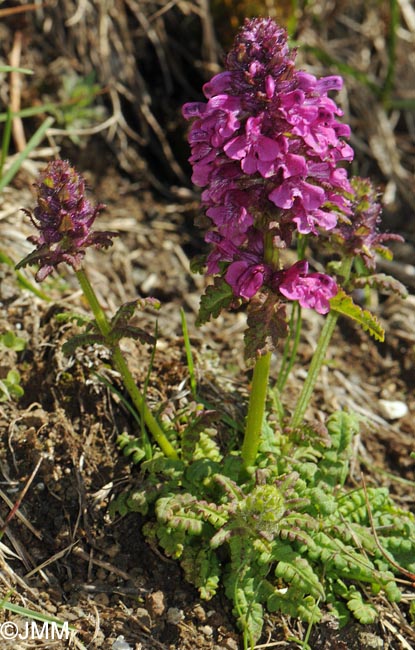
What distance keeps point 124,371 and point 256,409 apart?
21.6 inches

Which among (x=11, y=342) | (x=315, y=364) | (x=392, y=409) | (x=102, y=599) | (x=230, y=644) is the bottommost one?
(x=392, y=409)

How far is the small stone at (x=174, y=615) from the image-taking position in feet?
9.57

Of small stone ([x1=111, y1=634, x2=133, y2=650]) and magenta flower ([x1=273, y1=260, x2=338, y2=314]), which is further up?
magenta flower ([x1=273, y1=260, x2=338, y2=314])

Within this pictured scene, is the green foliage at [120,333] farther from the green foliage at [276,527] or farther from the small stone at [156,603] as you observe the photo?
the small stone at [156,603]

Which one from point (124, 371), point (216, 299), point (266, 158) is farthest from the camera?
point (124, 371)

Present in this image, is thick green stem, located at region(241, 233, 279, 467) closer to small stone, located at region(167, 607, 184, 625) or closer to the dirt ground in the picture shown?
the dirt ground

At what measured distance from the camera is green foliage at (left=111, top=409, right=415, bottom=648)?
2820mm

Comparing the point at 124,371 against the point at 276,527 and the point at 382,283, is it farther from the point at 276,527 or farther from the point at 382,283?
the point at 382,283

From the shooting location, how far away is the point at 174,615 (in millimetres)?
2936

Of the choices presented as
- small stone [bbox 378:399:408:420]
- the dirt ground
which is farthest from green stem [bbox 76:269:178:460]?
small stone [bbox 378:399:408:420]

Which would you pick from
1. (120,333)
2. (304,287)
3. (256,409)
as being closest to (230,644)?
(256,409)

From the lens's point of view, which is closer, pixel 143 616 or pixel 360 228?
pixel 143 616

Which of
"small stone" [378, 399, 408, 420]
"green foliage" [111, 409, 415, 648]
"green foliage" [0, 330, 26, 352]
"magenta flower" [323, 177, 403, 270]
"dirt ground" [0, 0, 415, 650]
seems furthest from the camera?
"small stone" [378, 399, 408, 420]

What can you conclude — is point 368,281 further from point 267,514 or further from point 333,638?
point 333,638
